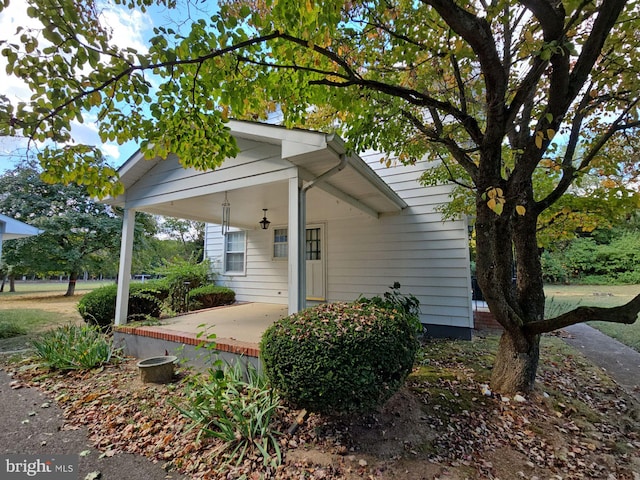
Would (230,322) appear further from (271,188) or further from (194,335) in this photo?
(271,188)

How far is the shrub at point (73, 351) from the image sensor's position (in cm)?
441

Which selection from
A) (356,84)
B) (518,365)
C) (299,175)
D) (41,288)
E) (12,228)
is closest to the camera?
(356,84)

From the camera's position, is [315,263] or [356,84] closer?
[356,84]

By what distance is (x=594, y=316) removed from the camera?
9.36ft

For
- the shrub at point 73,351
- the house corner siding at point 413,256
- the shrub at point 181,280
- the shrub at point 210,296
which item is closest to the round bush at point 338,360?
the shrub at point 73,351

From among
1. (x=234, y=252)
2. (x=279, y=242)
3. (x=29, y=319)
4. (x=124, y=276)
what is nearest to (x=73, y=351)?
(x=124, y=276)

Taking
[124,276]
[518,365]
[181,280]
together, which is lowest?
[518,365]

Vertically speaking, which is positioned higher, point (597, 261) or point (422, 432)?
point (597, 261)

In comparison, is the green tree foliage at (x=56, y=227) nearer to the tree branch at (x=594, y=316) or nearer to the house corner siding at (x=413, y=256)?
the house corner siding at (x=413, y=256)

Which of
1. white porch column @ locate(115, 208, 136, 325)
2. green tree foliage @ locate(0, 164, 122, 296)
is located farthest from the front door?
green tree foliage @ locate(0, 164, 122, 296)

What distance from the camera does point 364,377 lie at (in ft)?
8.17

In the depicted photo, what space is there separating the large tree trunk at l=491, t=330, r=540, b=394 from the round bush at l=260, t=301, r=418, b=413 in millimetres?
1585

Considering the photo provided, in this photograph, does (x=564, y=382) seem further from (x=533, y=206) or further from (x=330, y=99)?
(x=330, y=99)

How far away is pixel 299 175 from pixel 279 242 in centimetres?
503
